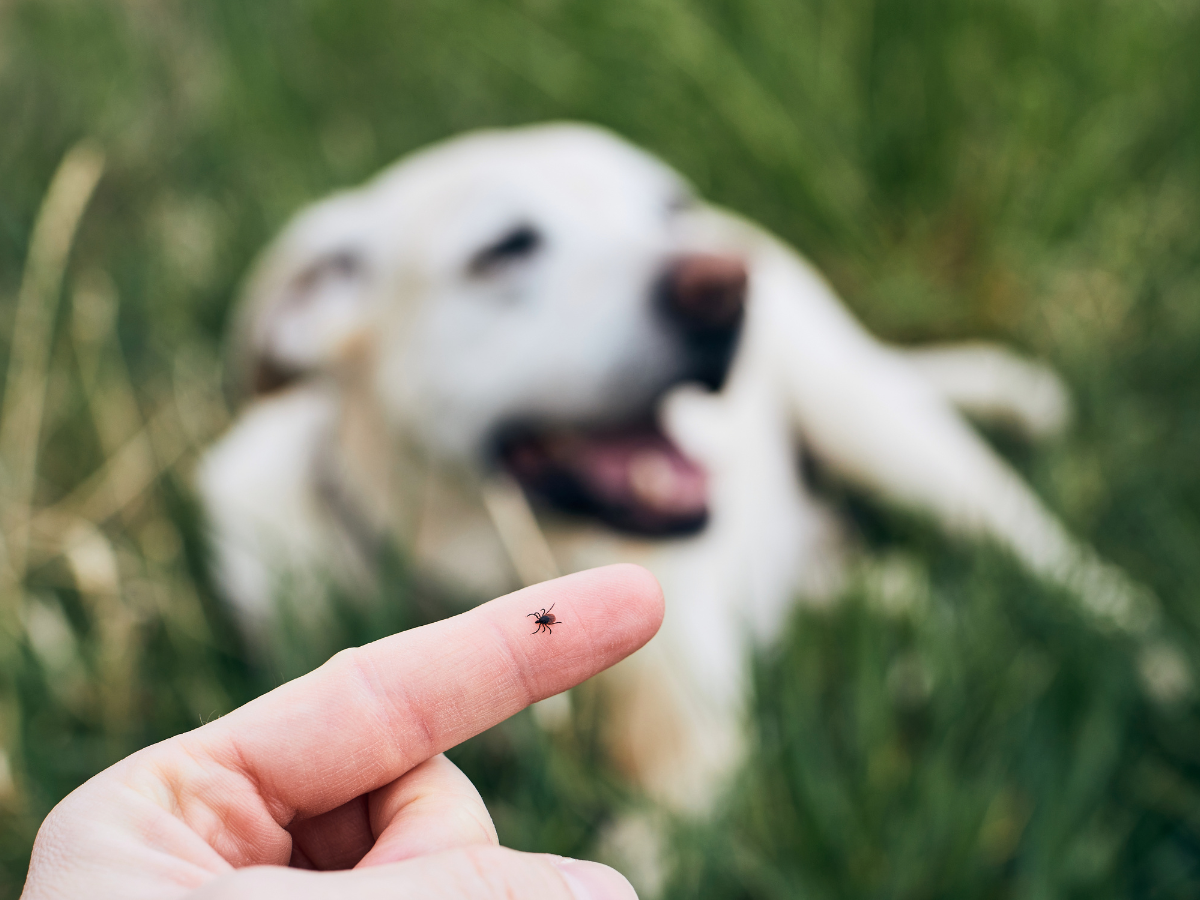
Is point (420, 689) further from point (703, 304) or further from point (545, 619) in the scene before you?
point (703, 304)

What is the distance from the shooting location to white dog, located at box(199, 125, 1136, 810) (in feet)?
4.58

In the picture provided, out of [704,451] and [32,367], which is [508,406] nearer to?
[704,451]

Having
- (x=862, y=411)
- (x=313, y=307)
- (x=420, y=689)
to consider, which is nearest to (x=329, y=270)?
(x=313, y=307)

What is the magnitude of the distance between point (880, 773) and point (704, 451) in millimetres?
743

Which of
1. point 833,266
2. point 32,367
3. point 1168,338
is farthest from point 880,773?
point 32,367

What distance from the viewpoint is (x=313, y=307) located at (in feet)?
5.43

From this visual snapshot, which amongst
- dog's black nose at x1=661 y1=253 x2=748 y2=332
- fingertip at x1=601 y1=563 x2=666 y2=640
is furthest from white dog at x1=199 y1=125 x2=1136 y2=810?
fingertip at x1=601 y1=563 x2=666 y2=640

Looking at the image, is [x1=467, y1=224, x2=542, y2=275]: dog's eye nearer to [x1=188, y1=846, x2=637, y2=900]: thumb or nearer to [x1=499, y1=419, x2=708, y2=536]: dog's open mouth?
[x1=499, y1=419, x2=708, y2=536]: dog's open mouth

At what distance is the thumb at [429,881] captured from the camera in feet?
1.51

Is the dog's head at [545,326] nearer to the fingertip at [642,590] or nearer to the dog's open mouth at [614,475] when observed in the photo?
the dog's open mouth at [614,475]

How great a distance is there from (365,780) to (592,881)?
16cm

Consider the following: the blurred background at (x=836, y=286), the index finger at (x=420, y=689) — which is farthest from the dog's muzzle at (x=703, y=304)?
the index finger at (x=420, y=689)

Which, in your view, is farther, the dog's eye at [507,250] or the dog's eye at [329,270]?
the dog's eye at [329,270]

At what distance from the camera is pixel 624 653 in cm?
65
